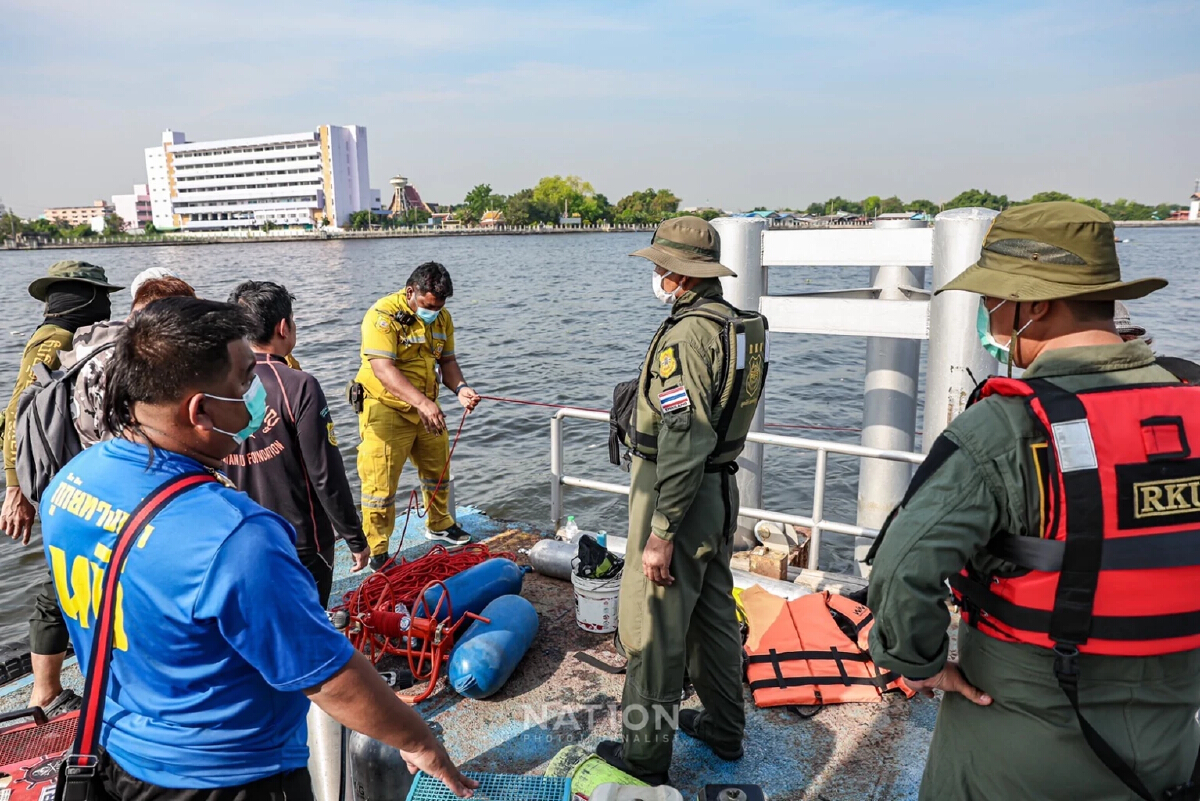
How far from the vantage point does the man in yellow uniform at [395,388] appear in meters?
5.11

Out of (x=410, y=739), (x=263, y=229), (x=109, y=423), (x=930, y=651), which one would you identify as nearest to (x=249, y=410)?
(x=109, y=423)

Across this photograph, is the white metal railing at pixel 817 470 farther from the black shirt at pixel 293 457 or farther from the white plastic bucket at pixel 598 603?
the black shirt at pixel 293 457

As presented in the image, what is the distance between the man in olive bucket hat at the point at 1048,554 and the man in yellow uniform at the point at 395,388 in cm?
393

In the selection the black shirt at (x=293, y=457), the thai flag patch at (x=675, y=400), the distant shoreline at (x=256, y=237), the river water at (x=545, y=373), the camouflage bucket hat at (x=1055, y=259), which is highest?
the distant shoreline at (x=256, y=237)

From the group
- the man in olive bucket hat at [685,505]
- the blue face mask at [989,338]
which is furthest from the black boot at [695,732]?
the blue face mask at [989,338]

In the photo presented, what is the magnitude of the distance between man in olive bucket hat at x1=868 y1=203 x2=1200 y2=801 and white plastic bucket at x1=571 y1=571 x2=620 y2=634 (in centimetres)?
253

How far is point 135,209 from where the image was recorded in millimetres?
144125

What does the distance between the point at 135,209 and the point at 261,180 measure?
35.1 m

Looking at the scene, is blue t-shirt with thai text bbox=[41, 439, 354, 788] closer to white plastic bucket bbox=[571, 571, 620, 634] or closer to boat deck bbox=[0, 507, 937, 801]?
boat deck bbox=[0, 507, 937, 801]

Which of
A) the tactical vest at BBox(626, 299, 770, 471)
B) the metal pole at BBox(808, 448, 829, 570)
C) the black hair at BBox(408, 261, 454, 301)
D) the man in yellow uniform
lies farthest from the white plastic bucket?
the black hair at BBox(408, 261, 454, 301)

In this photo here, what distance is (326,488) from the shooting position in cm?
342

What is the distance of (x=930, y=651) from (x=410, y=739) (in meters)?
1.22

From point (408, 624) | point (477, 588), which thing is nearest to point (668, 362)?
point (477, 588)

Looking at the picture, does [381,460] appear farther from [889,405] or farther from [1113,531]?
[1113,531]
